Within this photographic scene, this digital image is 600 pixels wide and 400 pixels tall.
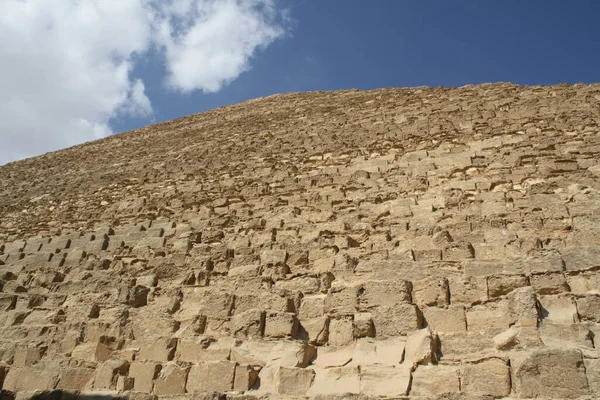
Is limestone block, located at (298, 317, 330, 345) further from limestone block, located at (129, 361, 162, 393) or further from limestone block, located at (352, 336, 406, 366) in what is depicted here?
limestone block, located at (129, 361, 162, 393)

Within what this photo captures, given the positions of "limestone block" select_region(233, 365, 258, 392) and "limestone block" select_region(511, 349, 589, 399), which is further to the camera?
"limestone block" select_region(233, 365, 258, 392)

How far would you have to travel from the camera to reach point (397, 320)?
3.91 meters

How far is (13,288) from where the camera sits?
6355mm

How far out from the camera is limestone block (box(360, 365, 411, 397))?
3.33 m

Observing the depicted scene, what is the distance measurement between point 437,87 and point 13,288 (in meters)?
8.31

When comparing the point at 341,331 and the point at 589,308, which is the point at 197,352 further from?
the point at 589,308

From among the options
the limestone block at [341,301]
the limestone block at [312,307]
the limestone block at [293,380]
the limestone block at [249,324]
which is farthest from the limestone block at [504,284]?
the limestone block at [249,324]

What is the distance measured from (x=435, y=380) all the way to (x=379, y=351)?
529 millimetres

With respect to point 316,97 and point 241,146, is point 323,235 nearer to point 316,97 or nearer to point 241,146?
point 241,146

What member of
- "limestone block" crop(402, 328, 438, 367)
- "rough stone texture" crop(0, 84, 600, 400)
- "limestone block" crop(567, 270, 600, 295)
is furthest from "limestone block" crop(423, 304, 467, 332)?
"limestone block" crop(567, 270, 600, 295)

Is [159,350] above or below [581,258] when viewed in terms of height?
below

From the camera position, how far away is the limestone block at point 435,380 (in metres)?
3.24

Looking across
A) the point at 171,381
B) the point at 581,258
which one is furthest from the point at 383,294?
the point at 171,381

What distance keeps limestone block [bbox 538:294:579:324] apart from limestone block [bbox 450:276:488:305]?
0.40 m
